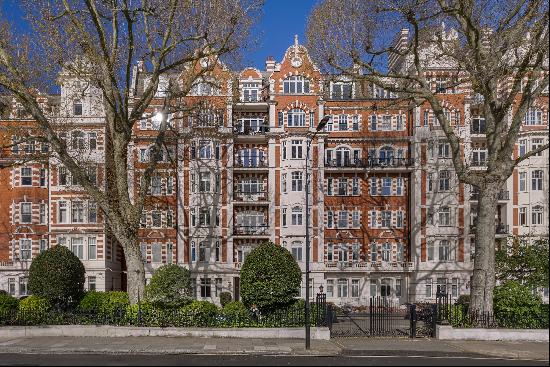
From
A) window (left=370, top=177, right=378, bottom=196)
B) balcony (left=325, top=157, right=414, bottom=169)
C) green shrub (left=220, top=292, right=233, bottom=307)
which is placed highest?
balcony (left=325, top=157, right=414, bottom=169)

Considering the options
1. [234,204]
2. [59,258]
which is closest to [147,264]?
[234,204]

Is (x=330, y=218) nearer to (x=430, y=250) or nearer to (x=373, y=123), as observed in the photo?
(x=430, y=250)

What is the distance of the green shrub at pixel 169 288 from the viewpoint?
80.2 ft

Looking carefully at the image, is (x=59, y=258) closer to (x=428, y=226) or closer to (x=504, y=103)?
(x=504, y=103)

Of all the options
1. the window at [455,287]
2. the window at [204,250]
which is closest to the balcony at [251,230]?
the window at [204,250]

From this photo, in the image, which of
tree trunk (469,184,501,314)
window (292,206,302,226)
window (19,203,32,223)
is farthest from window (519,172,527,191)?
window (19,203,32,223)

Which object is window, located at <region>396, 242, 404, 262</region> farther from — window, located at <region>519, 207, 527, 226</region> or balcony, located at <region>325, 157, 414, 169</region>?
window, located at <region>519, 207, 527, 226</region>

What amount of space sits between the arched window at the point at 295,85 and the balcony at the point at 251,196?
28.5 ft

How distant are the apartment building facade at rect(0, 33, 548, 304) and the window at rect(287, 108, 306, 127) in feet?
0.28

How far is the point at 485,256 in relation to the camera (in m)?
23.3

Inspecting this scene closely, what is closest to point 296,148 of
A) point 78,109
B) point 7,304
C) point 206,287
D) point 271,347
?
point 206,287

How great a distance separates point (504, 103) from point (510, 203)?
88.1 feet

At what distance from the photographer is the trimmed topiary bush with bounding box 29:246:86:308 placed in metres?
26.2

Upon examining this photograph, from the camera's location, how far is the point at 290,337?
23.1 meters
